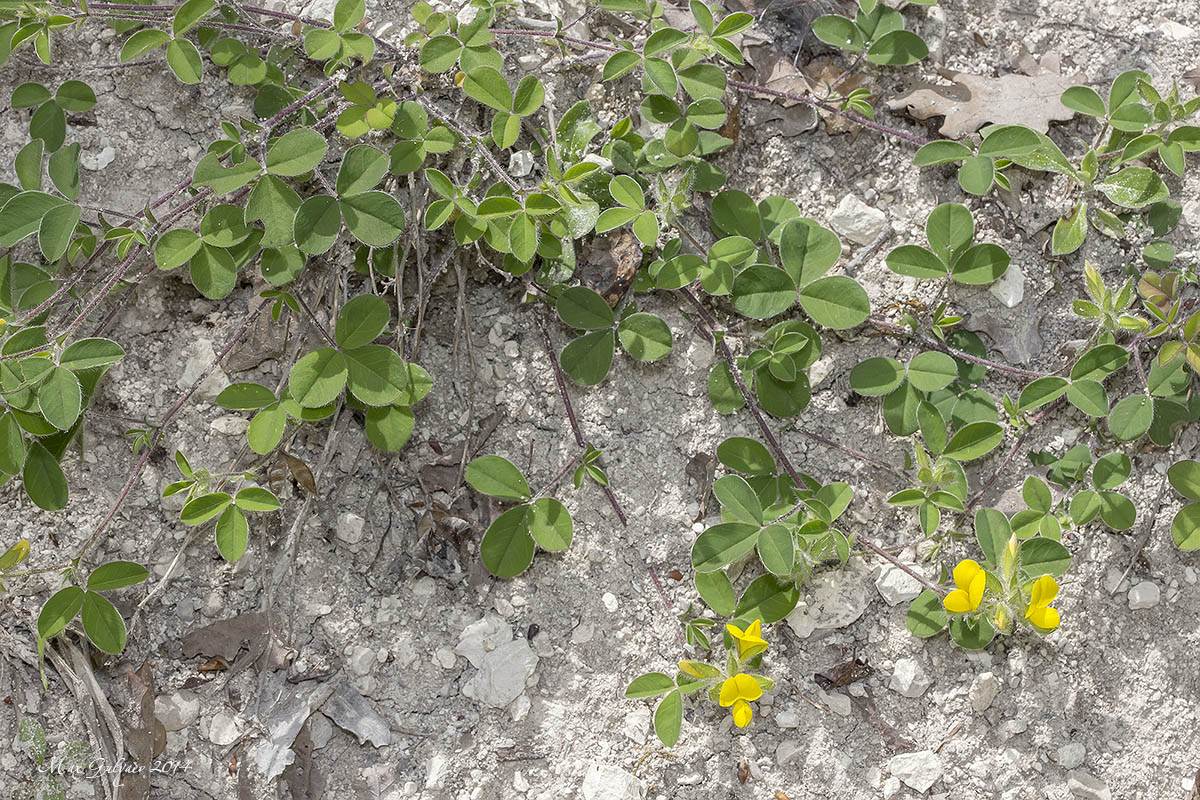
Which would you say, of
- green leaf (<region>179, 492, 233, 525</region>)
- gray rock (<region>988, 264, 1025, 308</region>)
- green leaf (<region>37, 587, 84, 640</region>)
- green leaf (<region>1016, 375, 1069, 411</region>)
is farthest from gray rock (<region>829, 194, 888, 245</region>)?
green leaf (<region>37, 587, 84, 640</region>)

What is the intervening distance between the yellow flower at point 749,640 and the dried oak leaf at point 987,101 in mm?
1395

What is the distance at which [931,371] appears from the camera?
228 centimetres

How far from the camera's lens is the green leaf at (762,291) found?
7.30ft

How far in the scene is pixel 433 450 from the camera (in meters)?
2.29

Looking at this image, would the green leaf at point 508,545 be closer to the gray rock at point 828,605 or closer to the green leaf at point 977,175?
the gray rock at point 828,605

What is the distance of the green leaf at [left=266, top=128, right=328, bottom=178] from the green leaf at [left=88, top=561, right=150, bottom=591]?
981 mm

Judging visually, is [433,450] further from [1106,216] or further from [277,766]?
[1106,216]

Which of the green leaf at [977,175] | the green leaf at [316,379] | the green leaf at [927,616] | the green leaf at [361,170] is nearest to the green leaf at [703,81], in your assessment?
the green leaf at [977,175]

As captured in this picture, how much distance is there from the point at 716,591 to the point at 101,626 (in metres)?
1.44

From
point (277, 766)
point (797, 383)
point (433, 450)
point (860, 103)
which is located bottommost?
point (277, 766)

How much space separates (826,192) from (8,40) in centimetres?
207

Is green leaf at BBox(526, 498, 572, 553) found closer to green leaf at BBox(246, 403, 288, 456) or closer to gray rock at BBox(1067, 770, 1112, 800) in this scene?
green leaf at BBox(246, 403, 288, 456)

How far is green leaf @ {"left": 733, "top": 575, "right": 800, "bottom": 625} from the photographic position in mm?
2174

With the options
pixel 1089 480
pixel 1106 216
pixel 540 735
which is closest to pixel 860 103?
pixel 1106 216
